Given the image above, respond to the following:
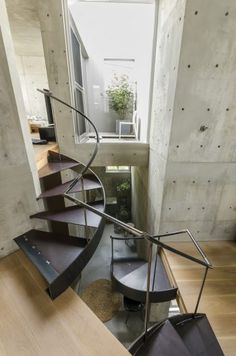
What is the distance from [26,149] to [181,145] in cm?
188

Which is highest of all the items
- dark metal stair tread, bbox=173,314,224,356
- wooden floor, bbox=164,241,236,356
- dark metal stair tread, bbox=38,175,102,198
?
dark metal stair tread, bbox=38,175,102,198

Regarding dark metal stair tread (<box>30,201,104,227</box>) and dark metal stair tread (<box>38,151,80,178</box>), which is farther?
dark metal stair tread (<box>38,151,80,178</box>)

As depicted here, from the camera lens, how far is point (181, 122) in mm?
2092

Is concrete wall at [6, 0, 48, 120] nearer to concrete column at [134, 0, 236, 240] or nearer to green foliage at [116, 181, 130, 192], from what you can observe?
concrete column at [134, 0, 236, 240]

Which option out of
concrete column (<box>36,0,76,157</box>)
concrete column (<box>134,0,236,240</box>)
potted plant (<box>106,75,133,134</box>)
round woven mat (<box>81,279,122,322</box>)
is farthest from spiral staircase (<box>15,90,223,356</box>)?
potted plant (<box>106,75,133,134</box>)

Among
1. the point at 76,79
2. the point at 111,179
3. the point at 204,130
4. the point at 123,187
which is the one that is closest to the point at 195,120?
the point at 204,130

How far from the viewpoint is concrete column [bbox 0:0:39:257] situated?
160 centimetres

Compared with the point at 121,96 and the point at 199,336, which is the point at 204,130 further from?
the point at 121,96

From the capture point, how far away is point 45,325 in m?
1.32

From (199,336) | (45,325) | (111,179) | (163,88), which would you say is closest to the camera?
(45,325)

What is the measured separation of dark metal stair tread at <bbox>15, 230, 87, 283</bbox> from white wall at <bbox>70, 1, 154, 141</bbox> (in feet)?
7.84

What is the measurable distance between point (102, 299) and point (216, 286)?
278 cm

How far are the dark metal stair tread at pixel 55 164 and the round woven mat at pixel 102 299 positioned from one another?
3.25 meters

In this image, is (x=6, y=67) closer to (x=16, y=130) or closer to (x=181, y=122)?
(x=16, y=130)
